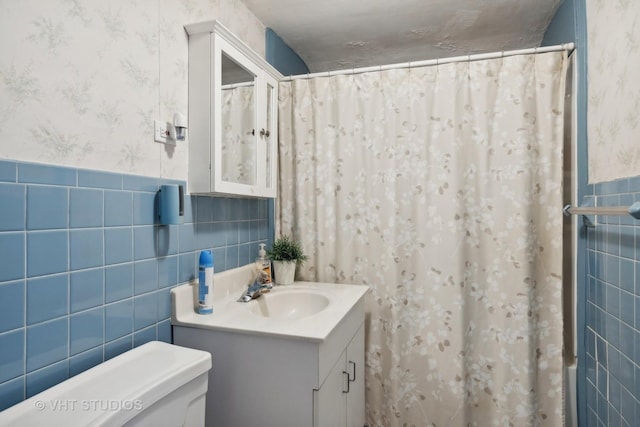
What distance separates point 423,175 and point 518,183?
428 mm

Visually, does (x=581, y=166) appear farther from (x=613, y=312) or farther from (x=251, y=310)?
(x=251, y=310)

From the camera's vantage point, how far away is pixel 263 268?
1679 millimetres

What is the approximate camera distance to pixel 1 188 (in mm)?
744

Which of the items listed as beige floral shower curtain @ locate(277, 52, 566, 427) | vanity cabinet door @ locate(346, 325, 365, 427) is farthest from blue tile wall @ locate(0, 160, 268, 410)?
vanity cabinet door @ locate(346, 325, 365, 427)

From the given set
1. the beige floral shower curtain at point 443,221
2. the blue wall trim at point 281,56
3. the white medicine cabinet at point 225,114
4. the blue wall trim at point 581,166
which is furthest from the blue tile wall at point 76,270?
the blue wall trim at point 281,56

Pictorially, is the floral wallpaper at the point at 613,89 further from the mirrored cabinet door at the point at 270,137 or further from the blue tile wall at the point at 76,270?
the mirrored cabinet door at the point at 270,137

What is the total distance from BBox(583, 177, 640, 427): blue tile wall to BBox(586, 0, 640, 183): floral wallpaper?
0.29ft

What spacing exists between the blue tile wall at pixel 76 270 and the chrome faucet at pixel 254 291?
0.28m

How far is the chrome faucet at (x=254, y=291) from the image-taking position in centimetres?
148

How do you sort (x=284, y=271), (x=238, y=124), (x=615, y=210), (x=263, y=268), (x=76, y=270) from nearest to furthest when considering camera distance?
1. (x=76, y=270)
2. (x=615, y=210)
3. (x=238, y=124)
4. (x=263, y=268)
5. (x=284, y=271)

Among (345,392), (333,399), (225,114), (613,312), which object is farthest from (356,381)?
(225,114)

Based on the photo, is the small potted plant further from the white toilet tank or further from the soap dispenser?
the white toilet tank

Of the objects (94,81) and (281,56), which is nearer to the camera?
(94,81)

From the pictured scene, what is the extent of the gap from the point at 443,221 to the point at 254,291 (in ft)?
3.19
